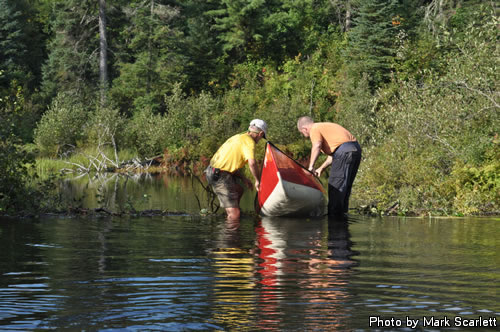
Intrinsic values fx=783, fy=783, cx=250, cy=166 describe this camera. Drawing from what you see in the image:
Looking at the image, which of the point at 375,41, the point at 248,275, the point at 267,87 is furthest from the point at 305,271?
the point at 267,87

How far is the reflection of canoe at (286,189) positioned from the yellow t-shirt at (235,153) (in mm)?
700

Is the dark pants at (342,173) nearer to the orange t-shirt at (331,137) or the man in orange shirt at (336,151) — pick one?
the man in orange shirt at (336,151)

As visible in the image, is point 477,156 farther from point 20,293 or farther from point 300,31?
point 300,31

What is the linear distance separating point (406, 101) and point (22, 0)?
43.1 metres

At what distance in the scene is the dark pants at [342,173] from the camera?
13805mm

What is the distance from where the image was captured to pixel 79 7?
50.7 meters

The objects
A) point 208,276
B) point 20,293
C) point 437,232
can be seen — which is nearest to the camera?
point 20,293

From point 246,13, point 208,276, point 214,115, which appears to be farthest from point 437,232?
point 246,13

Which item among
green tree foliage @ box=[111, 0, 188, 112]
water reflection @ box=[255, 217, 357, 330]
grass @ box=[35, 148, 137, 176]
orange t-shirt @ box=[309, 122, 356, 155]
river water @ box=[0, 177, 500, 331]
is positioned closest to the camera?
river water @ box=[0, 177, 500, 331]

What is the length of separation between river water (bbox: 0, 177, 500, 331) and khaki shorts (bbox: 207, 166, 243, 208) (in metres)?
0.40

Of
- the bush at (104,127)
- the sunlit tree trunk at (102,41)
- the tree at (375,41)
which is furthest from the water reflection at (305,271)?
the sunlit tree trunk at (102,41)

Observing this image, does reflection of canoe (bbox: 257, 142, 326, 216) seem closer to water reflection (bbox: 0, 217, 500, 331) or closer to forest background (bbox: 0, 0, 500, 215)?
water reflection (bbox: 0, 217, 500, 331)

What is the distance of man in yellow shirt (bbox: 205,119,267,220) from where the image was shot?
43.3 feet

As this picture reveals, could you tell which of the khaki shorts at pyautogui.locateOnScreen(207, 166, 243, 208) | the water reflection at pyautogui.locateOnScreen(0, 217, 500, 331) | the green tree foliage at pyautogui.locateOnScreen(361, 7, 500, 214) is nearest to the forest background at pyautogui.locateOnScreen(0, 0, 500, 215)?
the green tree foliage at pyautogui.locateOnScreen(361, 7, 500, 214)
